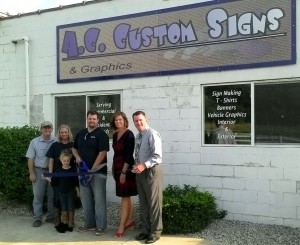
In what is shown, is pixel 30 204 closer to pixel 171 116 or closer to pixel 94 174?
pixel 94 174

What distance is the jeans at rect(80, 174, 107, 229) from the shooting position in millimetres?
6203

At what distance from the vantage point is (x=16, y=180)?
24.8 feet

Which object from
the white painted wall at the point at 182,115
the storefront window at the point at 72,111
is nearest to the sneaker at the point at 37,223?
the white painted wall at the point at 182,115

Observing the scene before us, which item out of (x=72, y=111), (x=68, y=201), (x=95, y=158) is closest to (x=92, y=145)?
(x=95, y=158)

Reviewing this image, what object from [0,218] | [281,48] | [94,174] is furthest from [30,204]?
[281,48]

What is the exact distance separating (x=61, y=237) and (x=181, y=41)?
3.75 m

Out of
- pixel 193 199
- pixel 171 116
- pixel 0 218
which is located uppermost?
pixel 171 116

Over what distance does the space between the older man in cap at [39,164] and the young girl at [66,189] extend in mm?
522

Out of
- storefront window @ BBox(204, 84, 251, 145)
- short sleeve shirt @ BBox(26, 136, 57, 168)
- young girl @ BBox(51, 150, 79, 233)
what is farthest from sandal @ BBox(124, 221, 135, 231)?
storefront window @ BBox(204, 84, 251, 145)

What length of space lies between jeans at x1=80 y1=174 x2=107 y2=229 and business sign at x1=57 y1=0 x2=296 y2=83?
238 centimetres

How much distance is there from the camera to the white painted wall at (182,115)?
645 centimetres

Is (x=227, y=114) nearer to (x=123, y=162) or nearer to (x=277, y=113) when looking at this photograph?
(x=277, y=113)

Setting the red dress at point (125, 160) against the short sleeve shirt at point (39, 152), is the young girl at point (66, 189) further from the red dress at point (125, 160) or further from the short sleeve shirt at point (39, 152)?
the red dress at point (125, 160)

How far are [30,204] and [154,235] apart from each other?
3124 millimetres
